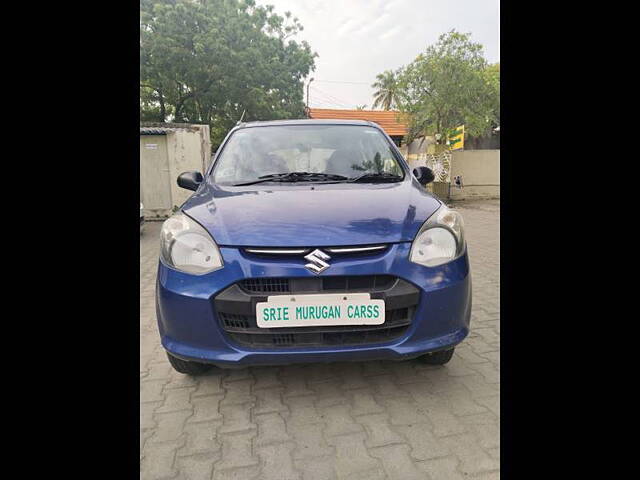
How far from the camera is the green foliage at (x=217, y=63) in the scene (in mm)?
13266

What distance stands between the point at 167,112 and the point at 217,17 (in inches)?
171

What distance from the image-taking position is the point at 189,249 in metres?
1.81

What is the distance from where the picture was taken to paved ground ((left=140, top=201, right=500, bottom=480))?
1577 mm

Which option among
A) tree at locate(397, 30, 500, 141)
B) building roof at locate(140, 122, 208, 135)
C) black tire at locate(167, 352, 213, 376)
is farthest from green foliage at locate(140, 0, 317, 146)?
black tire at locate(167, 352, 213, 376)

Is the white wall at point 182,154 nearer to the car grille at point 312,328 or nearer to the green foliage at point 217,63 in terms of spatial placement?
the green foliage at point 217,63

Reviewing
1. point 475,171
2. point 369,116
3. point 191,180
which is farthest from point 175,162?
point 369,116

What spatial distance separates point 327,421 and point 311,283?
694mm

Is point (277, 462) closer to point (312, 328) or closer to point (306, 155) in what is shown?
point (312, 328)

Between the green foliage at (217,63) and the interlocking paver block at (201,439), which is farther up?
the green foliage at (217,63)

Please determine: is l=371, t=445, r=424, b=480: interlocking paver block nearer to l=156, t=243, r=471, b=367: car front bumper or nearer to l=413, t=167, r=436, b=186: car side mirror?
l=156, t=243, r=471, b=367: car front bumper

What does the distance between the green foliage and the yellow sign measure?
7.47 metres

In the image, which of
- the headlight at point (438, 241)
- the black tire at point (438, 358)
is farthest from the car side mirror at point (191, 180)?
A: the black tire at point (438, 358)

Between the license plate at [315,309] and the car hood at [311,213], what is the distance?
9.3 inches
